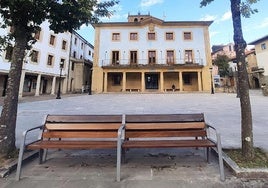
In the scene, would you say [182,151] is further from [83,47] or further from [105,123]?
[83,47]

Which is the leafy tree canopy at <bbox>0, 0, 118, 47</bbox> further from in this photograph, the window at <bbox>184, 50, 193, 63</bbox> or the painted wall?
the window at <bbox>184, 50, 193, 63</bbox>

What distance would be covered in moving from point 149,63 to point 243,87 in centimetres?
2504

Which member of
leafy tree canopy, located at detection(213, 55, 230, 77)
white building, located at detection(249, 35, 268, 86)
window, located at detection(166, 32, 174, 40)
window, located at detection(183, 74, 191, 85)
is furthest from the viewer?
leafy tree canopy, located at detection(213, 55, 230, 77)

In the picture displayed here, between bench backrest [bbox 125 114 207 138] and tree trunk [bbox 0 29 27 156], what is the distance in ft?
7.58

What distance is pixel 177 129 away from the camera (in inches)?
132

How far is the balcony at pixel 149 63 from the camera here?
87.9 feet

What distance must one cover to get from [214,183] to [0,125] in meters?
3.96

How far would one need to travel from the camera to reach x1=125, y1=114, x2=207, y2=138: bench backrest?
328cm

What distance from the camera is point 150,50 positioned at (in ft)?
93.1

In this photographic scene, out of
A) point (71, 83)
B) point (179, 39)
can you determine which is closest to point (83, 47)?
point (71, 83)

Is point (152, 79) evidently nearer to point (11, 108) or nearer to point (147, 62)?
point (147, 62)

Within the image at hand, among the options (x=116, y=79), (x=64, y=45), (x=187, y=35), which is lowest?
(x=116, y=79)

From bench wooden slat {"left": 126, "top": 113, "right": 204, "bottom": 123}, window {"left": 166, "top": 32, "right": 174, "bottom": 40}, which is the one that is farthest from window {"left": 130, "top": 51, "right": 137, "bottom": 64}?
bench wooden slat {"left": 126, "top": 113, "right": 204, "bottom": 123}

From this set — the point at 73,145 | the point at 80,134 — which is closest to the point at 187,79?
the point at 80,134
